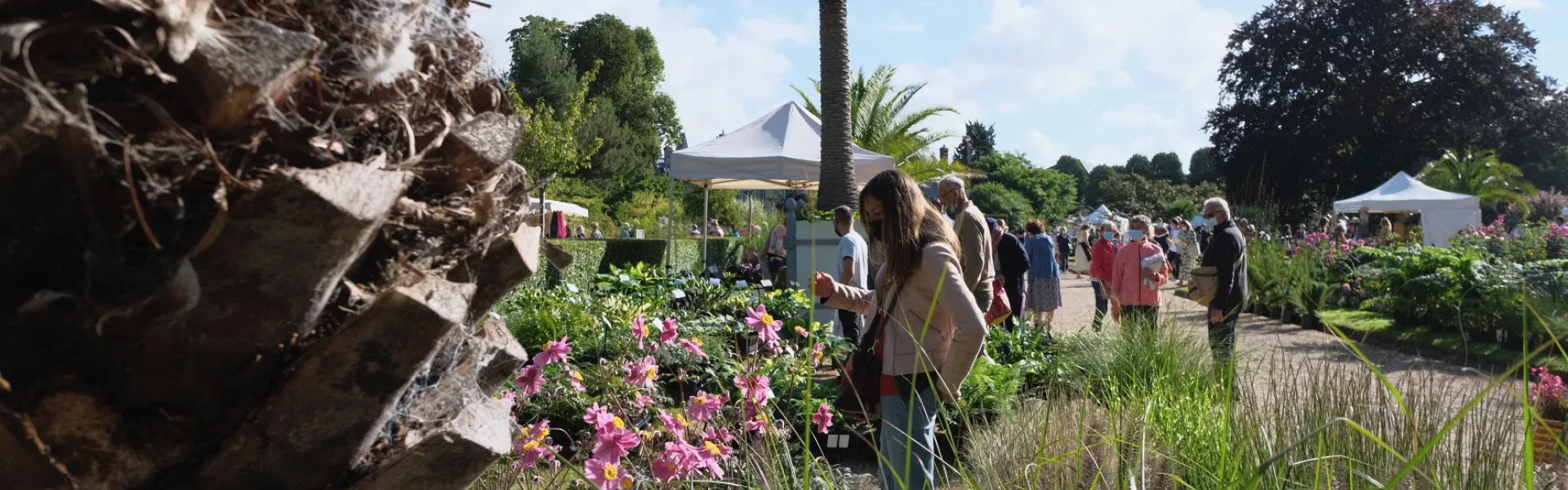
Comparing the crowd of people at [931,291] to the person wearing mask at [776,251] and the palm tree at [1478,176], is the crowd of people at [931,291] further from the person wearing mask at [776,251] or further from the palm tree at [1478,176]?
the palm tree at [1478,176]

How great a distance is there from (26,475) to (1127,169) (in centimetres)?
12760

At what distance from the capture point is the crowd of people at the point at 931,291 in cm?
371

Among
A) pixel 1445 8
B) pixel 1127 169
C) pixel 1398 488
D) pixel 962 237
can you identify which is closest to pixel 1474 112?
pixel 1445 8

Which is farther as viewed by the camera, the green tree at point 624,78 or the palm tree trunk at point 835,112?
the green tree at point 624,78

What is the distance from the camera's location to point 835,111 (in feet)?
44.6

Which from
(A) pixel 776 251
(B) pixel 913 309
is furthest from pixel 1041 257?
(B) pixel 913 309

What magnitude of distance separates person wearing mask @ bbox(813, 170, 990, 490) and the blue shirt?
25.5 feet

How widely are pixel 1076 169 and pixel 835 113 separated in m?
115

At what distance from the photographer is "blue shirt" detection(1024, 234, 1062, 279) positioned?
11594 millimetres

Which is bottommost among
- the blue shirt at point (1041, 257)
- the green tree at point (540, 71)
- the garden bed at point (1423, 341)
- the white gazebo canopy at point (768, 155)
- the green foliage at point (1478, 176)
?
the garden bed at point (1423, 341)

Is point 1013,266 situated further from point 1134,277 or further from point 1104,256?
point 1104,256

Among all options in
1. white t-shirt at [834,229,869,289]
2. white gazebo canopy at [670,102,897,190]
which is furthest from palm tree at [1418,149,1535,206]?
white t-shirt at [834,229,869,289]

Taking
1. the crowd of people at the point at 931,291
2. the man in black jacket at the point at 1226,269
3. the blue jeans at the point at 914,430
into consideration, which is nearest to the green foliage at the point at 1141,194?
the crowd of people at the point at 931,291

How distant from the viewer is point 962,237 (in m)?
5.85
